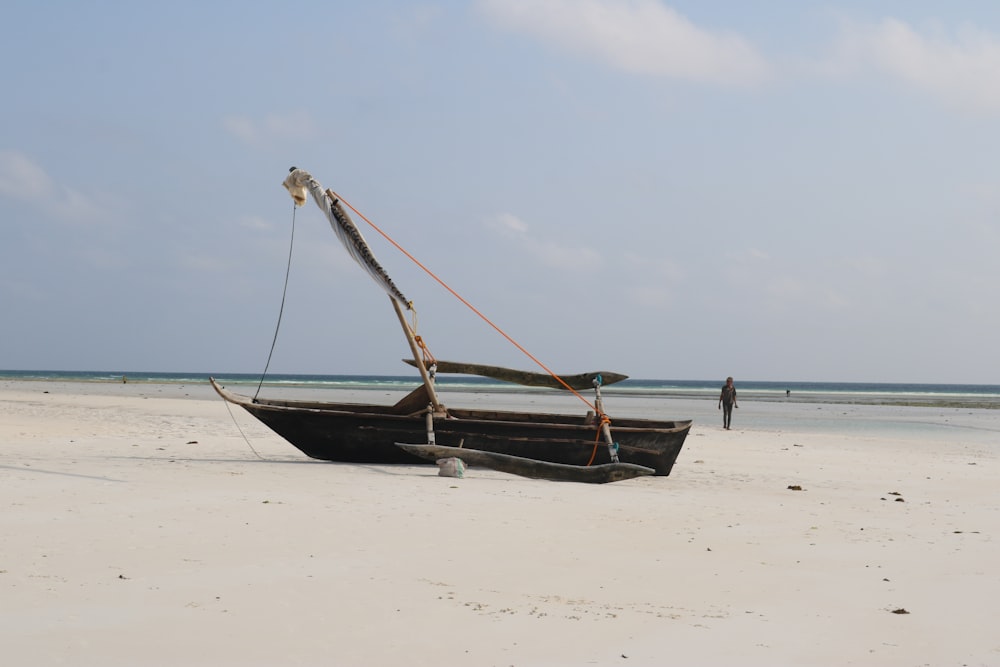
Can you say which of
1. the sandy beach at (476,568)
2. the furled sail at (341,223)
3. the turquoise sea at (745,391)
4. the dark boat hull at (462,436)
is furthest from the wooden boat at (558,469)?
the turquoise sea at (745,391)

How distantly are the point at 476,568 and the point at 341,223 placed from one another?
739 centimetres

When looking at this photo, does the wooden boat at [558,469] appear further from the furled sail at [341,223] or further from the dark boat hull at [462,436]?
the furled sail at [341,223]

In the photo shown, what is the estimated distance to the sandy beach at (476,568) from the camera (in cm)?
480

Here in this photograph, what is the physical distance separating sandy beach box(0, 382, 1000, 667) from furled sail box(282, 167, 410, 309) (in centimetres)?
Result: 258

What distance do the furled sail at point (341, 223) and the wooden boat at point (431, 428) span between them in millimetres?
14

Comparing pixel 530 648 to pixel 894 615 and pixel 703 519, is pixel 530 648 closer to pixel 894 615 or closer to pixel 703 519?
pixel 894 615

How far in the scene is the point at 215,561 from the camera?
6.34m

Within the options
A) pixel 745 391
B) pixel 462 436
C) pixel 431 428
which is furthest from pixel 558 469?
pixel 745 391

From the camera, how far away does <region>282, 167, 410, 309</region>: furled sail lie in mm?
12766

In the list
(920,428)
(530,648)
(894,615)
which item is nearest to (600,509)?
(894,615)

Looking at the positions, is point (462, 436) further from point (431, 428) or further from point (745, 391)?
point (745, 391)

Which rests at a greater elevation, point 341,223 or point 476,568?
point 341,223

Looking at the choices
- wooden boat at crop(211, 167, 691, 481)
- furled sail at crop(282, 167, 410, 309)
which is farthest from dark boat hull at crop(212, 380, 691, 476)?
furled sail at crop(282, 167, 410, 309)

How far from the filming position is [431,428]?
12.6 meters
